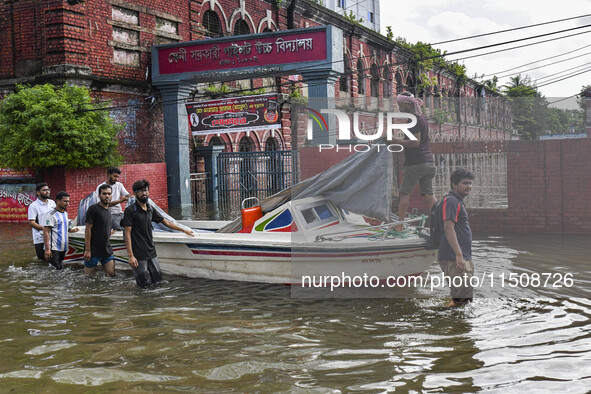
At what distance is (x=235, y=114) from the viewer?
64.0ft

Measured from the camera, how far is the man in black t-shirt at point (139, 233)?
8398 mm

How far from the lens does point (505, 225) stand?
11.1 metres

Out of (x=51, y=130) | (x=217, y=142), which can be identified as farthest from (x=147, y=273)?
(x=217, y=142)

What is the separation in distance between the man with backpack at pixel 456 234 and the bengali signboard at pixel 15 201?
13.4 meters

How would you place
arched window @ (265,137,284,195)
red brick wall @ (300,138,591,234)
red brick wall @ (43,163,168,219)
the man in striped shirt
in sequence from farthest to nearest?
1. arched window @ (265,137,284,195)
2. red brick wall @ (43,163,168,219)
3. red brick wall @ (300,138,591,234)
4. the man in striped shirt

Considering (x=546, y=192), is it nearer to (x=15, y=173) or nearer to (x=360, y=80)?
(x=15, y=173)

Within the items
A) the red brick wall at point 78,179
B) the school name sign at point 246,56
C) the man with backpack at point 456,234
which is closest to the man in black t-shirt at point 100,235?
the man with backpack at point 456,234

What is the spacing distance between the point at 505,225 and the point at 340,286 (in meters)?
4.19

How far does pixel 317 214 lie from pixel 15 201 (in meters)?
11.6

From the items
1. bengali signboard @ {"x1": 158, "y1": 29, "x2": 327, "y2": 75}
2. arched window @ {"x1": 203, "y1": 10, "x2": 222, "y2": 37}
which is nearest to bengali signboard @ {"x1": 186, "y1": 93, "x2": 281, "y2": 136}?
bengali signboard @ {"x1": 158, "y1": 29, "x2": 327, "y2": 75}

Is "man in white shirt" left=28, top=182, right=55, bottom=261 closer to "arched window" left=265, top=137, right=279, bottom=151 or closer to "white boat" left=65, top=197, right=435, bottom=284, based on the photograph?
"white boat" left=65, top=197, right=435, bottom=284

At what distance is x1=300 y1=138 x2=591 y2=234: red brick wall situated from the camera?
35.9ft

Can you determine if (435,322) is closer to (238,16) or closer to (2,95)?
(2,95)

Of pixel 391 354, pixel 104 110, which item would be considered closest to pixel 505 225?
pixel 391 354
